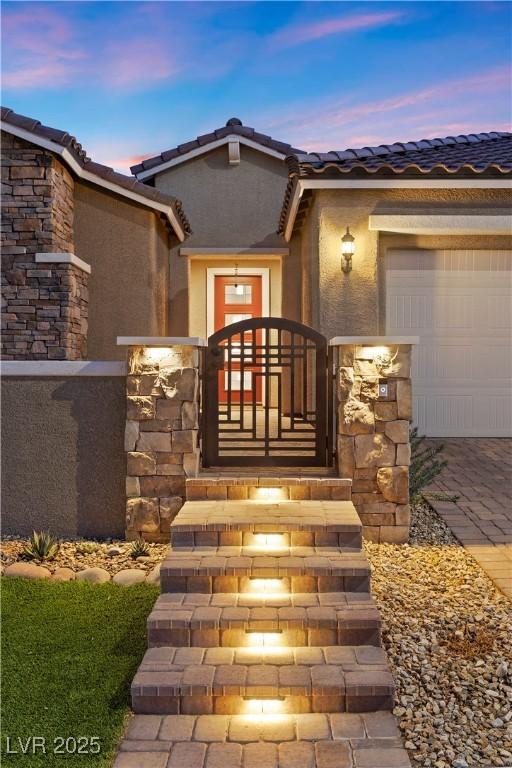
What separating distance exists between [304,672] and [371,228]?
593 centimetres

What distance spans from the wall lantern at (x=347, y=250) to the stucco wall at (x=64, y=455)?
3.50 m

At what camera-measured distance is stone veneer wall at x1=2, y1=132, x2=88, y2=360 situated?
8.07m

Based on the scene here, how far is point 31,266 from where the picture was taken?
814 cm

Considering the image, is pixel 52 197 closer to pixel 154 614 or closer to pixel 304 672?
pixel 154 614

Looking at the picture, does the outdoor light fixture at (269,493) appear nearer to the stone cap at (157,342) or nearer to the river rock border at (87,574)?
the river rock border at (87,574)

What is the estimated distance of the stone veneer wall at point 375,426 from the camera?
5727 millimetres

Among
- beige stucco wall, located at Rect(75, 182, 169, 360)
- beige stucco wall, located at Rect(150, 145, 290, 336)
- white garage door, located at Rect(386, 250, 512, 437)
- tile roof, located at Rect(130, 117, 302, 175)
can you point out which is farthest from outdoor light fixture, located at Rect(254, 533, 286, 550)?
tile roof, located at Rect(130, 117, 302, 175)

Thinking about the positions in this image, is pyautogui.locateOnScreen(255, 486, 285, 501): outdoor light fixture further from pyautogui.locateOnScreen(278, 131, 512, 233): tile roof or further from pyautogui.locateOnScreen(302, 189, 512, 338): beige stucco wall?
pyautogui.locateOnScreen(278, 131, 512, 233): tile roof

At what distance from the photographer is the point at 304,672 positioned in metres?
3.45

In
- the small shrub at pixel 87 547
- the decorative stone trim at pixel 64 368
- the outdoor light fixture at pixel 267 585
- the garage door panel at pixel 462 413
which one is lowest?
the small shrub at pixel 87 547

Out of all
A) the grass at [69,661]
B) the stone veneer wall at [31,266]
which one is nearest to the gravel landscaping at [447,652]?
the grass at [69,661]

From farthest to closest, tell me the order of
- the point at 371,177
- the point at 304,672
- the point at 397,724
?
the point at 371,177, the point at 304,672, the point at 397,724

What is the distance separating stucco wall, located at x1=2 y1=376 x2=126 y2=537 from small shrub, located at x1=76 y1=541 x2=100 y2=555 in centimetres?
19

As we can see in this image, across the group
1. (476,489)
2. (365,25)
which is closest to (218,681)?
(476,489)
